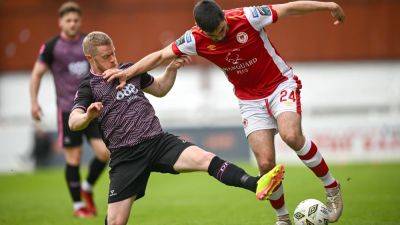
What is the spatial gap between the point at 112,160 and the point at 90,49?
106 cm

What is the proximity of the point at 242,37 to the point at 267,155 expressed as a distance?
1204 millimetres

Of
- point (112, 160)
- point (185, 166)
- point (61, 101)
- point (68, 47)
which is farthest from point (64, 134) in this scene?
point (185, 166)

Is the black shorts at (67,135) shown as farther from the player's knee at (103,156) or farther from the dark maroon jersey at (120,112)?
the dark maroon jersey at (120,112)

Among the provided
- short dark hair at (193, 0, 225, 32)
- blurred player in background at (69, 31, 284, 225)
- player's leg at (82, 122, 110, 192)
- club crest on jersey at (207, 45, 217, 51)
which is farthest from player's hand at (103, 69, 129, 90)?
player's leg at (82, 122, 110, 192)

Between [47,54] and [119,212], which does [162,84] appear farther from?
[47,54]

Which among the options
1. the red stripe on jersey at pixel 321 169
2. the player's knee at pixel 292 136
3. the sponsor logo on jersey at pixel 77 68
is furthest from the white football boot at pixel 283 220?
the sponsor logo on jersey at pixel 77 68

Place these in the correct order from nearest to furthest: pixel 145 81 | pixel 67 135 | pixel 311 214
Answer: pixel 145 81, pixel 311 214, pixel 67 135

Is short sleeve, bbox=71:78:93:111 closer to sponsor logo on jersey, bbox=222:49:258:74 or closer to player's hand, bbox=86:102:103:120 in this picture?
player's hand, bbox=86:102:103:120

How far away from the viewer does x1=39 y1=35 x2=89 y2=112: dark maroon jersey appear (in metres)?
9.84

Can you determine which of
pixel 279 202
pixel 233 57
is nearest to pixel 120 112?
pixel 233 57

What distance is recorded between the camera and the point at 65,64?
9867 mm

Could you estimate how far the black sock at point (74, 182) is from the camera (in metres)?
9.65

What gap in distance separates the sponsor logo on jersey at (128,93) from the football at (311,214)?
2.02m

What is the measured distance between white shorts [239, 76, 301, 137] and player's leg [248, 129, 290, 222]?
7cm
